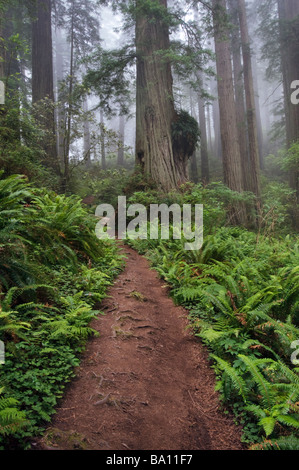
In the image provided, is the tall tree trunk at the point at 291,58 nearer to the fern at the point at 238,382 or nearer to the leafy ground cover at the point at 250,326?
the leafy ground cover at the point at 250,326

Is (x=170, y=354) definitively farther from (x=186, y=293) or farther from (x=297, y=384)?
(x=297, y=384)

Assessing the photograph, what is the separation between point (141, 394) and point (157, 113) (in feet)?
31.4

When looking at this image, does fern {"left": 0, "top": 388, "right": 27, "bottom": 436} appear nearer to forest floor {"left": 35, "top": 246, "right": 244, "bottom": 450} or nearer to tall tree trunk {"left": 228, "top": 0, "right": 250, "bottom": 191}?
forest floor {"left": 35, "top": 246, "right": 244, "bottom": 450}

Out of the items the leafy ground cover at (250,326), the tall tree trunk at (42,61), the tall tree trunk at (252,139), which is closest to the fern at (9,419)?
the leafy ground cover at (250,326)

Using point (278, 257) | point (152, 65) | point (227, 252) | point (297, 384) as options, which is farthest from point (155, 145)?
point (297, 384)

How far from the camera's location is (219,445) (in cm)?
229

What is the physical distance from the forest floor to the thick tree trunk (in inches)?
269

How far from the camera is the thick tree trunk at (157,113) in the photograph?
9.96 metres

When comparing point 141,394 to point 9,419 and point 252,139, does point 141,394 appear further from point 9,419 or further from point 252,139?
point 252,139

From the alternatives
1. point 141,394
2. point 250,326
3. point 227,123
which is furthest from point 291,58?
point 141,394

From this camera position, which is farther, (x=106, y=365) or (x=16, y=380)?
(x=106, y=365)

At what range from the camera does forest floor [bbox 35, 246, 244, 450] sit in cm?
216

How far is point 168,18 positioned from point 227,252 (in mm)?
7669

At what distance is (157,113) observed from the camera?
33.3 ft
